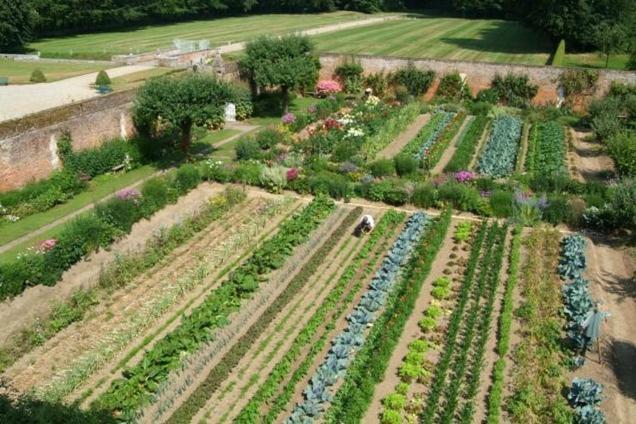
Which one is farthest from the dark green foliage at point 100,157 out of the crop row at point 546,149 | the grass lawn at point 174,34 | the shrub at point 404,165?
the grass lawn at point 174,34

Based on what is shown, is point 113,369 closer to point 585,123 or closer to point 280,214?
point 280,214

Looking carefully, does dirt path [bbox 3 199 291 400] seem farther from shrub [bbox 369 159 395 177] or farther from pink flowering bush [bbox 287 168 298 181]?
shrub [bbox 369 159 395 177]

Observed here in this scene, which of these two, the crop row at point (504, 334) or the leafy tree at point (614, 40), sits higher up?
the leafy tree at point (614, 40)

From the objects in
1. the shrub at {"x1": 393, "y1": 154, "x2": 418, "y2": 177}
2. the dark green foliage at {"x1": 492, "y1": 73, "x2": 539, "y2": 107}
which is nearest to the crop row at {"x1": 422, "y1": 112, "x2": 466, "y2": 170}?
the shrub at {"x1": 393, "y1": 154, "x2": 418, "y2": 177}

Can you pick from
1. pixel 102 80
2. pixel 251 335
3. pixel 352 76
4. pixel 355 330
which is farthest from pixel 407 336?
pixel 352 76

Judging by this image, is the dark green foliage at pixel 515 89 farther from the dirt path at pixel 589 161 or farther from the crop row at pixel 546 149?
the dirt path at pixel 589 161

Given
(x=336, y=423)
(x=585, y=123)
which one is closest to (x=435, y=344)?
(x=336, y=423)
